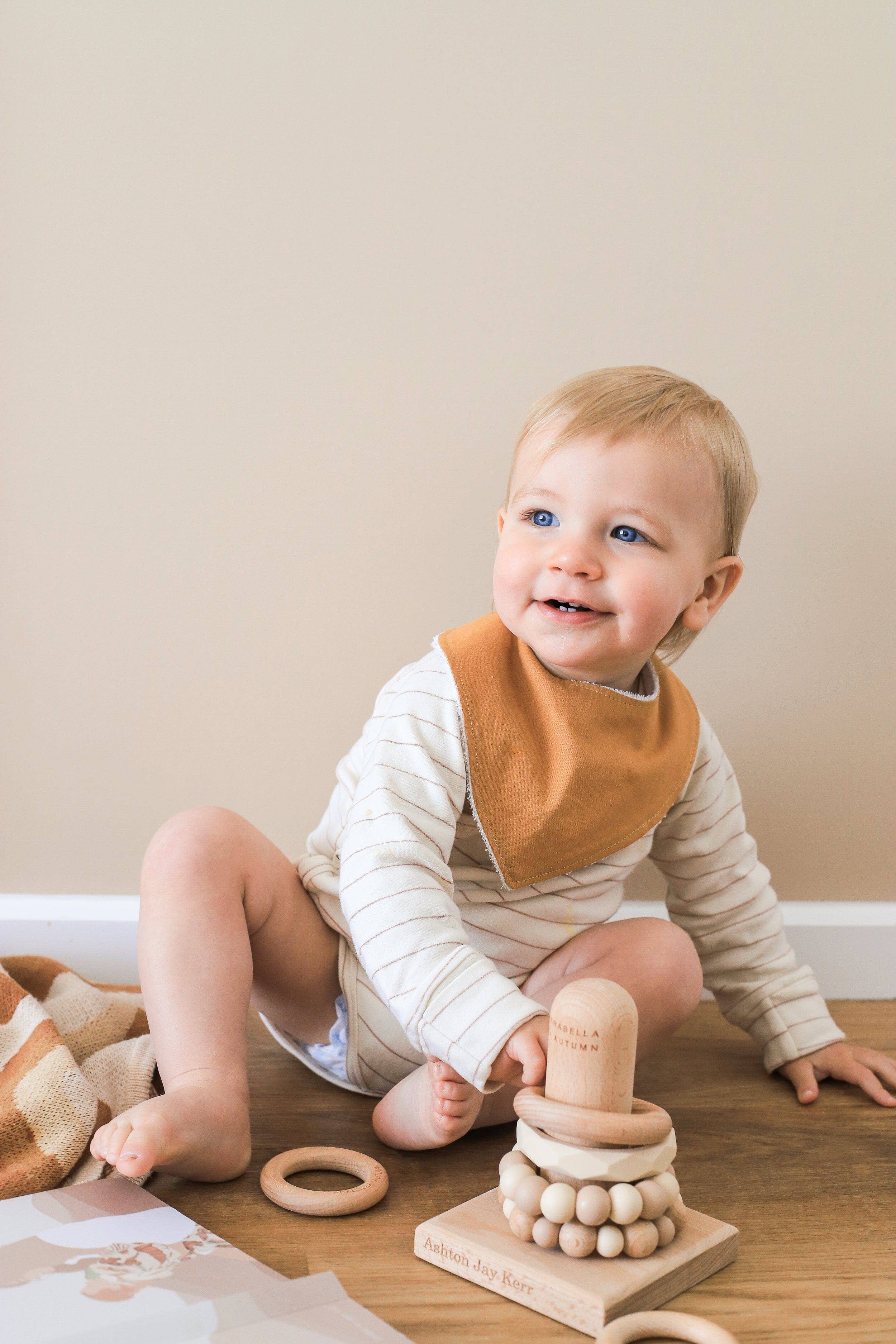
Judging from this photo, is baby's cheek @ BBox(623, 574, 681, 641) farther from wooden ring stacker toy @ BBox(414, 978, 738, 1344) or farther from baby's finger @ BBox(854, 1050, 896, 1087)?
baby's finger @ BBox(854, 1050, 896, 1087)

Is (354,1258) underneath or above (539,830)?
underneath

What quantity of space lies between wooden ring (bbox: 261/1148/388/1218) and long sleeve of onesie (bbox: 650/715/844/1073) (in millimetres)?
414

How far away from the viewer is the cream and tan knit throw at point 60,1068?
2.46 ft

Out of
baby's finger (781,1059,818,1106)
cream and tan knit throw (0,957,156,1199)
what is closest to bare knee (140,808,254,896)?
cream and tan knit throw (0,957,156,1199)

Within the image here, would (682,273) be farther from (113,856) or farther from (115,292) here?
(113,856)

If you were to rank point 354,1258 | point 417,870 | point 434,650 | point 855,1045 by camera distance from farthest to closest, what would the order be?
point 855,1045, point 434,650, point 417,870, point 354,1258

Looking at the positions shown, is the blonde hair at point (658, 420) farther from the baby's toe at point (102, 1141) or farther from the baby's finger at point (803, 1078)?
the baby's toe at point (102, 1141)

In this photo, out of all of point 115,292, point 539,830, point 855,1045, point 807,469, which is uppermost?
point 115,292

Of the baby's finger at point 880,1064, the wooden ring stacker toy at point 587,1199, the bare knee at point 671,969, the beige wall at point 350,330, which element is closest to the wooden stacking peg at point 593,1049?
the wooden ring stacker toy at point 587,1199

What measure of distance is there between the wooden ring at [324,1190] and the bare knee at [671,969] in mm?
255

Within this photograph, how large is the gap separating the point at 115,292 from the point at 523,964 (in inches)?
30.8

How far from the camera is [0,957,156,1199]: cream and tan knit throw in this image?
0.75 metres

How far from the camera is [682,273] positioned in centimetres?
117

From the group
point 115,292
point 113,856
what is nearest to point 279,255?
point 115,292
